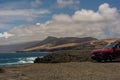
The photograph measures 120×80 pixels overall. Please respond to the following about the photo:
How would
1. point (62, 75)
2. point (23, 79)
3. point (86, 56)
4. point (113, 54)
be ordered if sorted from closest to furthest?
point (23, 79)
point (62, 75)
point (113, 54)
point (86, 56)

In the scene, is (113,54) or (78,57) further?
(78,57)

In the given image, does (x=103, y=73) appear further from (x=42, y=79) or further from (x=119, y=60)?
(x=119, y=60)

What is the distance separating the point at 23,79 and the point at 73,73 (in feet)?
15.8

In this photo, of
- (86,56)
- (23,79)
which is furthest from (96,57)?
(23,79)

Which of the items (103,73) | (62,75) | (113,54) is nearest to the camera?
(62,75)

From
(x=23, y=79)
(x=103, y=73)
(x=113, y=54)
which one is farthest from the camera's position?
(x=113, y=54)

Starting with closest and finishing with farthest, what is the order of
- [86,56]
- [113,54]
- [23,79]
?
[23,79] < [113,54] < [86,56]

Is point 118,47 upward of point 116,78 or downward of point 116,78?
upward

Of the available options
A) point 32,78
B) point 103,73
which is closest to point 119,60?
point 103,73

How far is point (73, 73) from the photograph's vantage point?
2550 cm

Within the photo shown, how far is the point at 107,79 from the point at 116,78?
998mm

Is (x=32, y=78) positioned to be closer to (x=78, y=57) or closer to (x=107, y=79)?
(x=107, y=79)

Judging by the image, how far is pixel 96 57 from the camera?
37.8m

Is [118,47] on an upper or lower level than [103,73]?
upper
